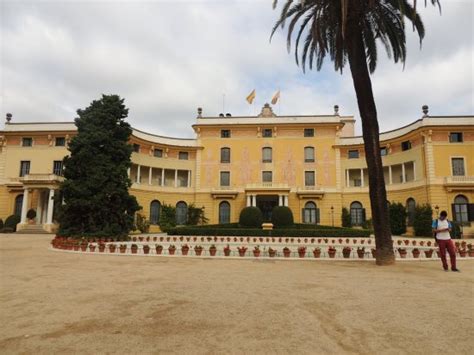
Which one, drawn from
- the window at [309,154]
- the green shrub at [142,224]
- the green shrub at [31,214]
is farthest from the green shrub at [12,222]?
the window at [309,154]

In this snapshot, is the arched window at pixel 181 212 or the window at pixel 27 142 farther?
the arched window at pixel 181 212

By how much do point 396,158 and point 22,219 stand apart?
122 ft

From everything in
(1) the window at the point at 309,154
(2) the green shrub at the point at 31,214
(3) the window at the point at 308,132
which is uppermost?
(3) the window at the point at 308,132

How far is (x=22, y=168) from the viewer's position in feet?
111


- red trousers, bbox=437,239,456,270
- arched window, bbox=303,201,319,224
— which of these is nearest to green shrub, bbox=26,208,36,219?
arched window, bbox=303,201,319,224

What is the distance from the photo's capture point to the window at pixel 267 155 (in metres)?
38.4

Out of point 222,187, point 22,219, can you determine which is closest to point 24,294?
point 22,219

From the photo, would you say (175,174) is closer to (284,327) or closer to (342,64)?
(342,64)

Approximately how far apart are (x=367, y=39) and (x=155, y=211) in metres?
29.7

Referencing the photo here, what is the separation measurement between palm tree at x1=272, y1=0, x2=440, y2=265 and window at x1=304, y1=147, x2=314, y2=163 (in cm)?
2474

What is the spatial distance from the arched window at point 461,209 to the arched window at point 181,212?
26.7 metres

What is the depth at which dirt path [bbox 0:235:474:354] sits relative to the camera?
153 inches

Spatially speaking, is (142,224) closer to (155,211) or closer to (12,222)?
(155,211)

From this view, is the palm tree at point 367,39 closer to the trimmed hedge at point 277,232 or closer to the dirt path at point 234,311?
the dirt path at point 234,311
